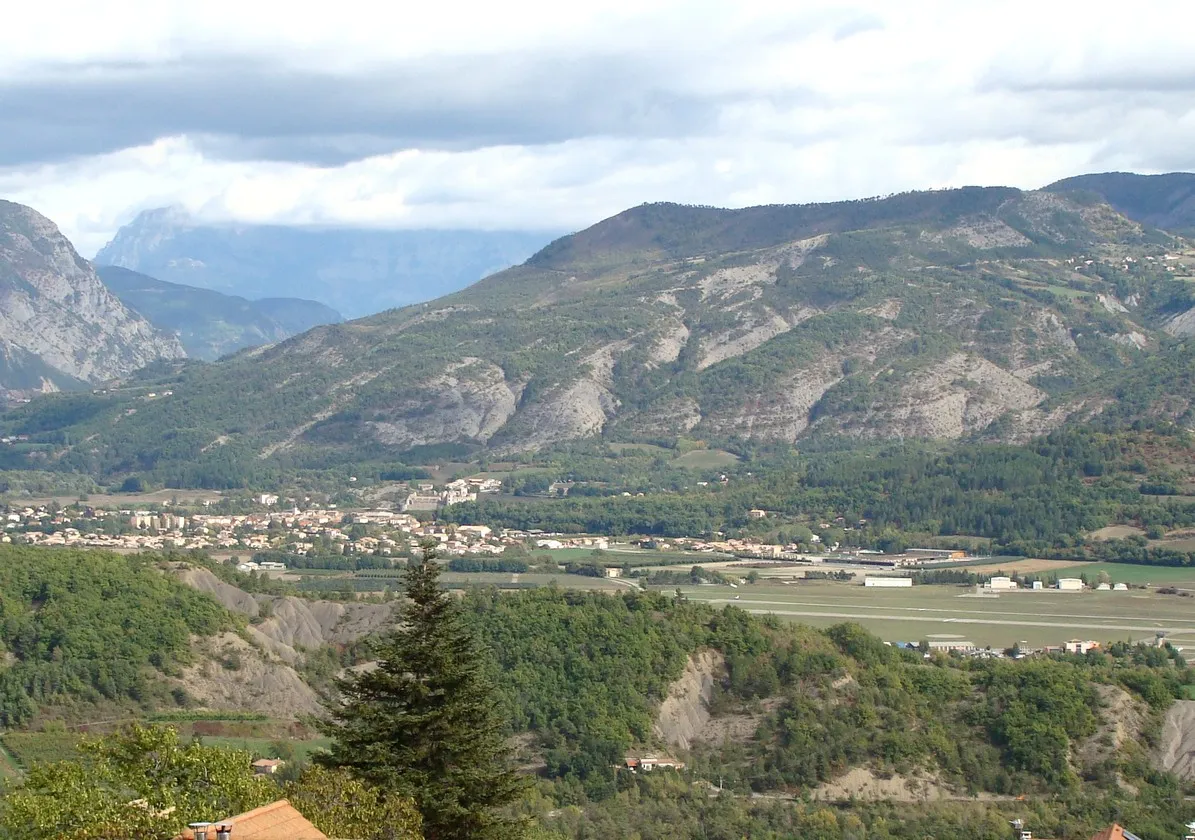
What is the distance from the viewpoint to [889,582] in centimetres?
11956

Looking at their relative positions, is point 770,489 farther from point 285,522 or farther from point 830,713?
point 830,713

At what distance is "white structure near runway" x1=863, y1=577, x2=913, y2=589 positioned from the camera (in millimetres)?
118500

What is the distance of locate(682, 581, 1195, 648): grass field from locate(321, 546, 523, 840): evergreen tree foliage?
56.0 meters

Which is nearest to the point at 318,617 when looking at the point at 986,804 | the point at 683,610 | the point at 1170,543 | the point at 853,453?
the point at 683,610

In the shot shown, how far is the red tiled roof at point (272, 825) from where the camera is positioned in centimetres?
3088

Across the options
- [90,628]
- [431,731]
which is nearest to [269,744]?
[90,628]

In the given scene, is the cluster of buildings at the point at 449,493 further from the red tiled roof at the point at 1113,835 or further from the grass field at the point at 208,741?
the red tiled roof at the point at 1113,835

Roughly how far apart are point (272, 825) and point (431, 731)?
6.76 metres

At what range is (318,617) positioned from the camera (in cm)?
9212

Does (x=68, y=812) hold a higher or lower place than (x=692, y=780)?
higher

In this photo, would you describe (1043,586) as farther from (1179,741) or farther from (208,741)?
(208,741)

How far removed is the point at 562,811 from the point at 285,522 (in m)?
106

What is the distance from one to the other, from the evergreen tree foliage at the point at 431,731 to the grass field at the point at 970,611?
56.0 m

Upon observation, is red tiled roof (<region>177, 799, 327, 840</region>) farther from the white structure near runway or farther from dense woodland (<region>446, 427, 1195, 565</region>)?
dense woodland (<region>446, 427, 1195, 565</region>)
